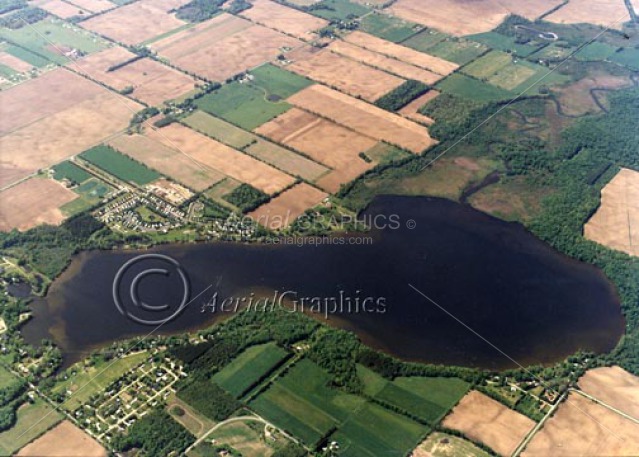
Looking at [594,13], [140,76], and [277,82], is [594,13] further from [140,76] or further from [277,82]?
[140,76]

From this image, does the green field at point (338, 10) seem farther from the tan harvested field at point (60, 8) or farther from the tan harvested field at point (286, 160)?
the tan harvested field at point (286, 160)

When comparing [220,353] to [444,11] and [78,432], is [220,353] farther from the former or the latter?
[444,11]

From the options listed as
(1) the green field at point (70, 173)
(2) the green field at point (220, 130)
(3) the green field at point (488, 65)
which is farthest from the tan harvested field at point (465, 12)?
(1) the green field at point (70, 173)

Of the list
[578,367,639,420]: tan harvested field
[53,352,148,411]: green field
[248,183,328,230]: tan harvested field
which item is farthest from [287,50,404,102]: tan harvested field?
[53,352,148,411]: green field

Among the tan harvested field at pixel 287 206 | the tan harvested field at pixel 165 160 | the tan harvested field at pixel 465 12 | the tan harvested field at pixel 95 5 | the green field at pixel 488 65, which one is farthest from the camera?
the tan harvested field at pixel 95 5

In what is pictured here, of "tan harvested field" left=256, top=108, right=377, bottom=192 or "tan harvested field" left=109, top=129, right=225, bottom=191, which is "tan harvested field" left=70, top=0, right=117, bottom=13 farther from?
"tan harvested field" left=256, top=108, right=377, bottom=192
